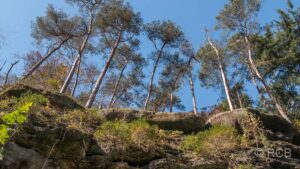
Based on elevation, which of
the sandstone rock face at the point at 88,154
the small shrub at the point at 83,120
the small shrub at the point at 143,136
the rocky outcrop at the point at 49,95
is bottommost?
the sandstone rock face at the point at 88,154

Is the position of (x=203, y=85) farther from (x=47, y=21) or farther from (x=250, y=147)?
(x=250, y=147)

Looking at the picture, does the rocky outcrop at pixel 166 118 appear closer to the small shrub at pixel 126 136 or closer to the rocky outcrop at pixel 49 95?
the rocky outcrop at pixel 49 95

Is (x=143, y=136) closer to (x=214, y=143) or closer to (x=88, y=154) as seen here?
(x=88, y=154)

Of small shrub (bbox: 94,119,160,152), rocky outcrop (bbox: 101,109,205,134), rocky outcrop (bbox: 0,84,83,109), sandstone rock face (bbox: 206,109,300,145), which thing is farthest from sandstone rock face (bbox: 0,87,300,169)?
sandstone rock face (bbox: 206,109,300,145)

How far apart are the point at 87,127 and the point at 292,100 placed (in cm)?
1466

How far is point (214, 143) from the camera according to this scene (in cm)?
775

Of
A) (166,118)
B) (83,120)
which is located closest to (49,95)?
(83,120)

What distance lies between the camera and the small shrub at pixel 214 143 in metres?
7.31

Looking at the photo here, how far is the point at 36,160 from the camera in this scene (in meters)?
5.83

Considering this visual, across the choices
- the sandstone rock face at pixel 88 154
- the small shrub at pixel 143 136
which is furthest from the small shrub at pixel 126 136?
the sandstone rock face at pixel 88 154

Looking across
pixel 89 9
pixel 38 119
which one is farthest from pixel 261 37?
pixel 38 119

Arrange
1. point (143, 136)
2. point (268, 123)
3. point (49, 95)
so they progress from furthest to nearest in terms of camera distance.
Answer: point (268, 123) < point (49, 95) < point (143, 136)

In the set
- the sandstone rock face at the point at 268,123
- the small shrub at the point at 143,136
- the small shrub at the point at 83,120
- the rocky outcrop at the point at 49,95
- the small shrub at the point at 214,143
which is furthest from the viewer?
the sandstone rock face at the point at 268,123

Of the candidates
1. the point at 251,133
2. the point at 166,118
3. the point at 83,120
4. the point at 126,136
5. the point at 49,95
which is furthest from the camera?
the point at 49,95
